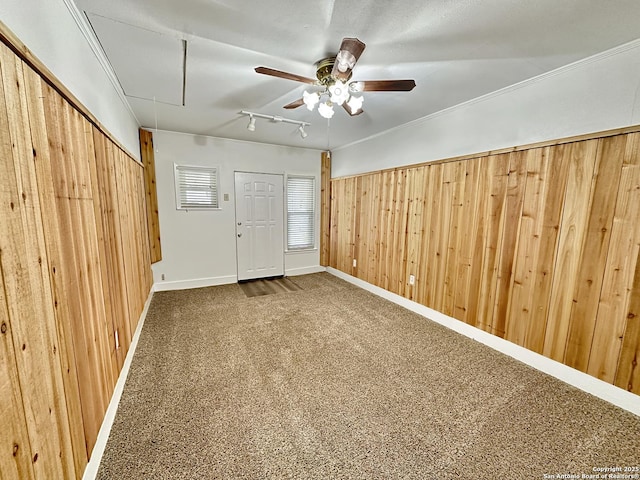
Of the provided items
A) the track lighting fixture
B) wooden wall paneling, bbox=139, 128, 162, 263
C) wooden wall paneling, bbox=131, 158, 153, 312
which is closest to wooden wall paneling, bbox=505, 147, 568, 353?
the track lighting fixture

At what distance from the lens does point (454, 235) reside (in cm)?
279

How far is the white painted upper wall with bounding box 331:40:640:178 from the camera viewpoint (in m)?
1.68

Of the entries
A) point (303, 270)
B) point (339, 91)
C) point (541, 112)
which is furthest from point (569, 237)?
point (303, 270)

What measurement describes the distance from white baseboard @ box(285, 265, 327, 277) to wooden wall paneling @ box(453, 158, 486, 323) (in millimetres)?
2813

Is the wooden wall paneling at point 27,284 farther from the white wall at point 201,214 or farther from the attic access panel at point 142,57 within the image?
the white wall at point 201,214

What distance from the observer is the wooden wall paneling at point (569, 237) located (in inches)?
72.9

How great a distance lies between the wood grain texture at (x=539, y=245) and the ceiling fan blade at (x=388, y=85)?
4.22ft

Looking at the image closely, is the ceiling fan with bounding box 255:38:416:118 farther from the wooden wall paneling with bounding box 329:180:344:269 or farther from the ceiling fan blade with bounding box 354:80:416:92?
the wooden wall paneling with bounding box 329:180:344:269

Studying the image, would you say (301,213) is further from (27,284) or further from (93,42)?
(27,284)

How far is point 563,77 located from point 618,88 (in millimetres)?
356

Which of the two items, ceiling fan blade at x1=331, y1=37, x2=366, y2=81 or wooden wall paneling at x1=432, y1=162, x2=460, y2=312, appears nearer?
ceiling fan blade at x1=331, y1=37, x2=366, y2=81

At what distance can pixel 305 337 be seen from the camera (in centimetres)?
261

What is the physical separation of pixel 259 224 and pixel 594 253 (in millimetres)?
4121

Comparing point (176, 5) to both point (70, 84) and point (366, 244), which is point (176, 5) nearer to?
point (70, 84)
